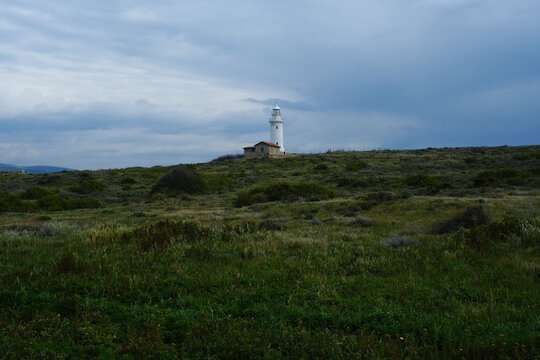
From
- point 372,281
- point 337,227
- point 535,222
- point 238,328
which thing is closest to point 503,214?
point 535,222

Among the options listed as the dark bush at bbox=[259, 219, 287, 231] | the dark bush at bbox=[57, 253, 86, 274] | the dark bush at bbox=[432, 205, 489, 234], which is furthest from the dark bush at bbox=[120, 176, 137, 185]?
the dark bush at bbox=[57, 253, 86, 274]

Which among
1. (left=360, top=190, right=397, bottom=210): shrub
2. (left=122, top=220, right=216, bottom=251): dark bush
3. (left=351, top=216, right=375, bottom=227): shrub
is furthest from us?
(left=360, top=190, right=397, bottom=210): shrub

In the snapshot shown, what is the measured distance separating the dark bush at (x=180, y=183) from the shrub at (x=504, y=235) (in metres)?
27.9

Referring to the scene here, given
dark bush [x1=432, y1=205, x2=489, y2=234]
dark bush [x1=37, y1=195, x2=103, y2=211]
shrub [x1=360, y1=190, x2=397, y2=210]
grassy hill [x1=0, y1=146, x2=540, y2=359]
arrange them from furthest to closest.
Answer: dark bush [x1=37, y1=195, x2=103, y2=211], shrub [x1=360, y1=190, x2=397, y2=210], dark bush [x1=432, y1=205, x2=489, y2=234], grassy hill [x1=0, y1=146, x2=540, y2=359]

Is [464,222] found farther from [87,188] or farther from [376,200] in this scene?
[87,188]

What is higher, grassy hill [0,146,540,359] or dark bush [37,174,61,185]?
dark bush [37,174,61,185]

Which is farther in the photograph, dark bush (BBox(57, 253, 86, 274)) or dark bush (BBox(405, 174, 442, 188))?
dark bush (BBox(405, 174, 442, 188))

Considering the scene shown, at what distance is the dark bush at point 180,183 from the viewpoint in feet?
112

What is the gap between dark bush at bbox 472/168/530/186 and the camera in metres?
26.4

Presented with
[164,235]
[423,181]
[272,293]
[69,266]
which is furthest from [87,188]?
[272,293]

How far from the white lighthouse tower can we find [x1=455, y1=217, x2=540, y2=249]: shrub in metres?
72.6

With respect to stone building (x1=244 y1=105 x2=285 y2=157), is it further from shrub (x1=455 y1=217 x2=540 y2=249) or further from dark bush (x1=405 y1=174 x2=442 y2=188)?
shrub (x1=455 y1=217 x2=540 y2=249)

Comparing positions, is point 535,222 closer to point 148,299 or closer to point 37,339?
point 148,299

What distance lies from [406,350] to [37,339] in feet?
13.7
